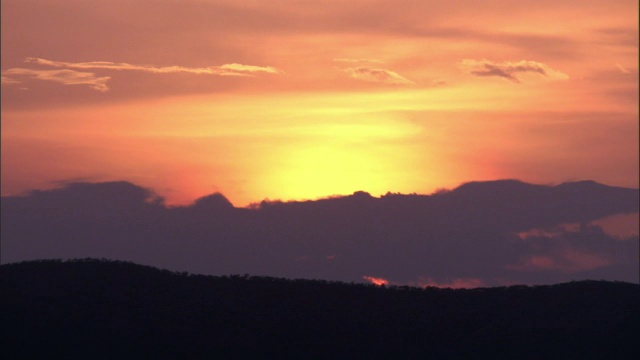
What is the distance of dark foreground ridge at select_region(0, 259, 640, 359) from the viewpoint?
152 ft

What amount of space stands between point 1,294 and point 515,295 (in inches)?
1004

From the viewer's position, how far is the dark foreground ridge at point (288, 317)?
152 ft

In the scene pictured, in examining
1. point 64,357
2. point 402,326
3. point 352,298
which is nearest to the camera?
point 64,357

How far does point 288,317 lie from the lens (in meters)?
49.3

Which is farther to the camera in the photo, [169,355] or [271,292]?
[271,292]

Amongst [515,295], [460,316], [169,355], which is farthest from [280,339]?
[515,295]

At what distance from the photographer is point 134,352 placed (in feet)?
150

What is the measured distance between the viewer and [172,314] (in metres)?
49.1

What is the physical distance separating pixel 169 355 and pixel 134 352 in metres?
1.55

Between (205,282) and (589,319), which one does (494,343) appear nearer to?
(589,319)

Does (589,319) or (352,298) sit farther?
(352,298)

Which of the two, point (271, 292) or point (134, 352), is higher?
point (271, 292)

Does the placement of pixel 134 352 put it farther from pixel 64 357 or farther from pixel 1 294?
pixel 1 294

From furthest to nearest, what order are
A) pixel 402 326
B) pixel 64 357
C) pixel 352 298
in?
1. pixel 352 298
2. pixel 402 326
3. pixel 64 357
